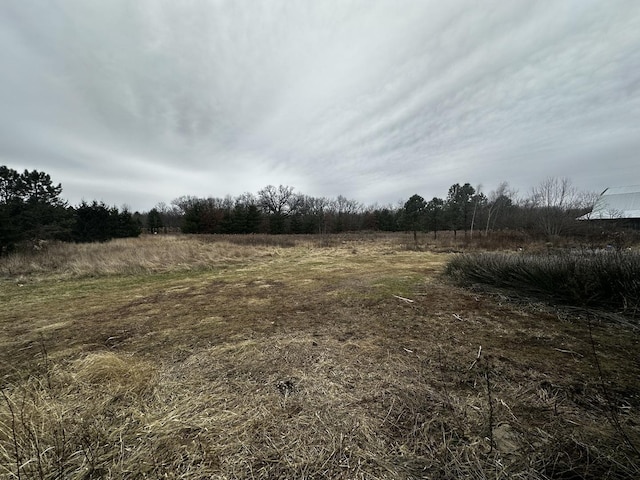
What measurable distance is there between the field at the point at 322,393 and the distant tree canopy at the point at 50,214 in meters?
15.1

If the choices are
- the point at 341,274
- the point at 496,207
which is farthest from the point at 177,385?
the point at 496,207

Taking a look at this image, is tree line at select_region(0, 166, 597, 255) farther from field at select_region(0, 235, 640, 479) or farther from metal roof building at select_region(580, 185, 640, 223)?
field at select_region(0, 235, 640, 479)

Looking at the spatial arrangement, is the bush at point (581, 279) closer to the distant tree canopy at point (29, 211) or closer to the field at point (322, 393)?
the field at point (322, 393)

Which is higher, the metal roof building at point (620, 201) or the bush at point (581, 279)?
the metal roof building at point (620, 201)

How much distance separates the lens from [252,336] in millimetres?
3582

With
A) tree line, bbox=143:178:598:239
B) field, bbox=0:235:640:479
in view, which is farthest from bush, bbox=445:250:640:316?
tree line, bbox=143:178:598:239

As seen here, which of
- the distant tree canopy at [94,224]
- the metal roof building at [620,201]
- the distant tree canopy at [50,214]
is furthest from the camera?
the metal roof building at [620,201]

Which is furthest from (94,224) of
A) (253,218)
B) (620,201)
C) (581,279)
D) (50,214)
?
(620,201)

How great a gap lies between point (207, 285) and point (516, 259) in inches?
338

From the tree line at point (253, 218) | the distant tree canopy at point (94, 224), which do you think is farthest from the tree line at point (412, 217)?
the distant tree canopy at point (94, 224)

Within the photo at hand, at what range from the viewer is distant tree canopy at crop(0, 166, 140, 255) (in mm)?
14844

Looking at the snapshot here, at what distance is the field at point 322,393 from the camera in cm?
152

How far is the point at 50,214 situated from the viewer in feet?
52.6

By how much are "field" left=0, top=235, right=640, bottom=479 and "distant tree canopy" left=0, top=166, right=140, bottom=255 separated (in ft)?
49.7
